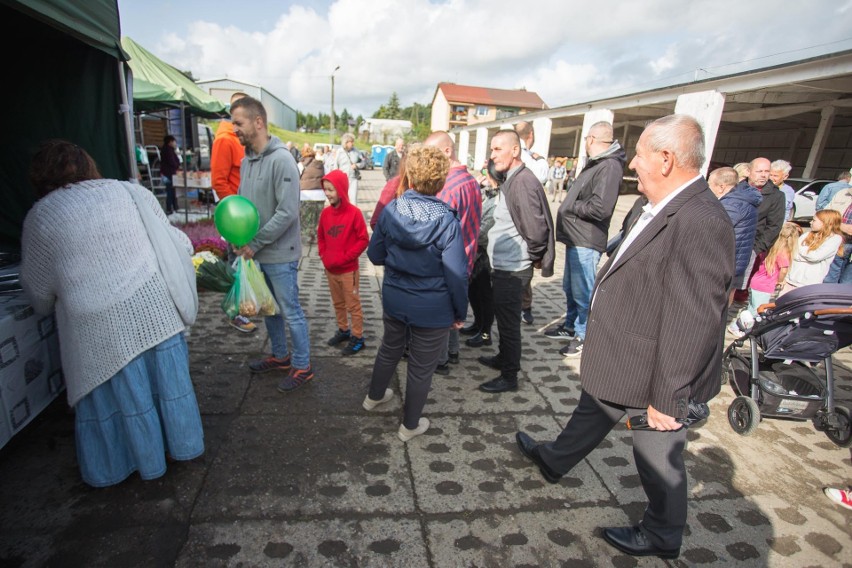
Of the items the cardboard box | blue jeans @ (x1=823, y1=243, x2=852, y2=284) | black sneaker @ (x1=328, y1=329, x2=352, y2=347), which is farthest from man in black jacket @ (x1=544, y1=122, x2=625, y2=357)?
the cardboard box

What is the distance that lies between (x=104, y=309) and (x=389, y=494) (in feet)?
5.64

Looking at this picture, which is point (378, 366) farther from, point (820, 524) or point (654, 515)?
point (820, 524)

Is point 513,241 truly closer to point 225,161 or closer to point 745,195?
point 745,195

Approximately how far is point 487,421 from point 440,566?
4.20 ft

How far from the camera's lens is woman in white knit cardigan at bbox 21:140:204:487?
2.00 m

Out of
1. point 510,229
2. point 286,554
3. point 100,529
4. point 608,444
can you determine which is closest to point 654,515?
point 608,444

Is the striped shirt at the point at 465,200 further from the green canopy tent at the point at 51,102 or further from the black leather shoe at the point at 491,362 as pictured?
the green canopy tent at the point at 51,102

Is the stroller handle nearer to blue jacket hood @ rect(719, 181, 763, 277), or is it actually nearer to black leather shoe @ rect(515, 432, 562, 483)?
blue jacket hood @ rect(719, 181, 763, 277)

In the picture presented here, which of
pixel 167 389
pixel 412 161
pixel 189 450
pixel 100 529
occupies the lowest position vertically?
pixel 100 529

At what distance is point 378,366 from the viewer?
2.96 m

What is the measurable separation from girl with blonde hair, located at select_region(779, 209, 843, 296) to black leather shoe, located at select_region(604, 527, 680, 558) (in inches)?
159

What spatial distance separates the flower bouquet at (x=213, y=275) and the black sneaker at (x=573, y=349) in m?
3.85

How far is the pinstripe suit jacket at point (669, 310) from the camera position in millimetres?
1689

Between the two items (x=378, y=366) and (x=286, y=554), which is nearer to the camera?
(x=286, y=554)
